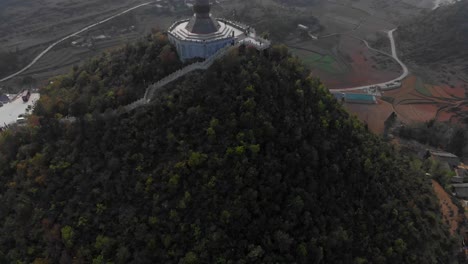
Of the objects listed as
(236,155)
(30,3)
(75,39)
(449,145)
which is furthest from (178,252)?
(30,3)

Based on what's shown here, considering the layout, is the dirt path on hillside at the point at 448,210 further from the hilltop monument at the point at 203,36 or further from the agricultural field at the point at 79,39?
the agricultural field at the point at 79,39

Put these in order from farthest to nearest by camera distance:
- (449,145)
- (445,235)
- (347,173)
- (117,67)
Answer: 1. (449,145)
2. (117,67)
3. (445,235)
4. (347,173)

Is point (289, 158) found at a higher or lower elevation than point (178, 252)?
higher

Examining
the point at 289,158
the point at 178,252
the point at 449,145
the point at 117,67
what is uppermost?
the point at 117,67

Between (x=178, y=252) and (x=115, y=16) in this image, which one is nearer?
(x=178, y=252)

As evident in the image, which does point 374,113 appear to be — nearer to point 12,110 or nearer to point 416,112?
point 416,112

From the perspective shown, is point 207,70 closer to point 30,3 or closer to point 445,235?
point 445,235

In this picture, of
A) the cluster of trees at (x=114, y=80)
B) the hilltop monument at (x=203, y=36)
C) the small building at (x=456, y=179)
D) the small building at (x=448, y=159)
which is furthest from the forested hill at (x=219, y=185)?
the small building at (x=448, y=159)
